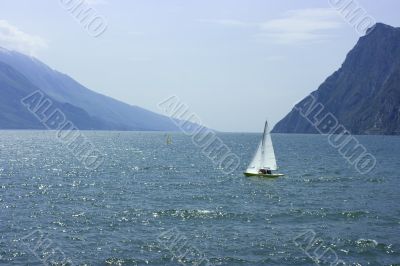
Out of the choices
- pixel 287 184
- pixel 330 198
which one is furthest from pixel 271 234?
pixel 287 184

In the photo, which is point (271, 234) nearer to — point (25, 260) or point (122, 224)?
point (122, 224)

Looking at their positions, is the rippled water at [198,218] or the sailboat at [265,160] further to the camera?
the sailboat at [265,160]

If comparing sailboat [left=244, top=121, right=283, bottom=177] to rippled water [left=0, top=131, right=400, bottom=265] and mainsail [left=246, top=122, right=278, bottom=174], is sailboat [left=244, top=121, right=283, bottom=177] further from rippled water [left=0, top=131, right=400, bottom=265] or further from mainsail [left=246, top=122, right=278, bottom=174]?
rippled water [left=0, top=131, right=400, bottom=265]

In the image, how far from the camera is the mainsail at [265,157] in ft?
294

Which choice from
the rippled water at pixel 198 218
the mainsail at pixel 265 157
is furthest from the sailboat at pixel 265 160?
the rippled water at pixel 198 218

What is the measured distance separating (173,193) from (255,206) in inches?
565

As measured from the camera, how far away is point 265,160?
9075 centimetres

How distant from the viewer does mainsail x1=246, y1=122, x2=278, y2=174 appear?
89.6 m

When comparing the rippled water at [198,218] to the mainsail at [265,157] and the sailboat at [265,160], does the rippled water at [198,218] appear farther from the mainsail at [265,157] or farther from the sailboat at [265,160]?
the mainsail at [265,157]

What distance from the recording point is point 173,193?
69375mm

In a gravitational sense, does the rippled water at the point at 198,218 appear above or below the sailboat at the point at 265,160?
below

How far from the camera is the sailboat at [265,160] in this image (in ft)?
294

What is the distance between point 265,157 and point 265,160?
1.80 ft

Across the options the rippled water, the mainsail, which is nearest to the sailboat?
the mainsail
